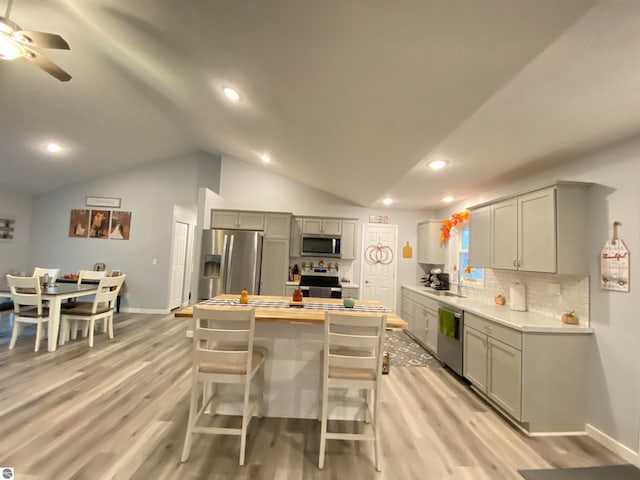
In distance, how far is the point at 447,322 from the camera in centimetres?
364

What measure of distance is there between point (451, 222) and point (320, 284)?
2568 mm

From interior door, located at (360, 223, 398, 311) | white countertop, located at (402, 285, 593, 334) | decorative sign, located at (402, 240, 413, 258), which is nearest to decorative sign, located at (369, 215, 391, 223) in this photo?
interior door, located at (360, 223, 398, 311)

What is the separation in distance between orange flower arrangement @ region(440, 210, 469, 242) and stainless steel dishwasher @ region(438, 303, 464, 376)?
1.54 metres

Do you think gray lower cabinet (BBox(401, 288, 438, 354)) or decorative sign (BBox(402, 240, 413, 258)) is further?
decorative sign (BBox(402, 240, 413, 258))

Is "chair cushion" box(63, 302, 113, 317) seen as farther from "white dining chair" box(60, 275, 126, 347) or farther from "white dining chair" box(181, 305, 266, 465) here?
"white dining chair" box(181, 305, 266, 465)

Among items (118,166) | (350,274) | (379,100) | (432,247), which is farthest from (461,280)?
(118,166)

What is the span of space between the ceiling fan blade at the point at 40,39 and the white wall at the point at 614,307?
459cm

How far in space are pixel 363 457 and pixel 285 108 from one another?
300 cm

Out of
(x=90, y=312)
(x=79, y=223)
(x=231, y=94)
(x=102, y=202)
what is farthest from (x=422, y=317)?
(x=79, y=223)

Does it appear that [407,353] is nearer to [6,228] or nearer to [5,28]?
[5,28]

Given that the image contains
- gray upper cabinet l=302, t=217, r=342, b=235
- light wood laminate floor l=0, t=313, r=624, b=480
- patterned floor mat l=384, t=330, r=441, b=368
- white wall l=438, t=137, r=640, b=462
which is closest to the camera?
light wood laminate floor l=0, t=313, r=624, b=480

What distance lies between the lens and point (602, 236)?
2424mm

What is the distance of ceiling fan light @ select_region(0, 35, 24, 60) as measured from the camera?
90.5 inches

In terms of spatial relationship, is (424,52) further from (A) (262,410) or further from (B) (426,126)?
(A) (262,410)
